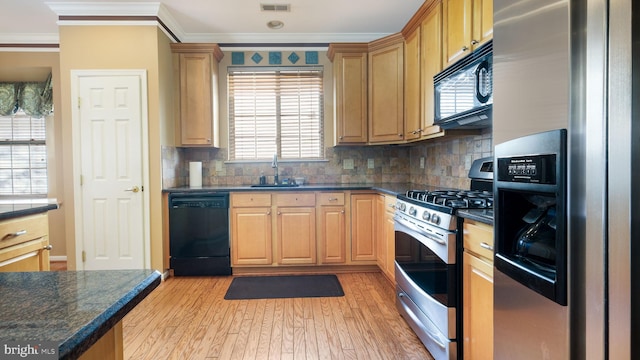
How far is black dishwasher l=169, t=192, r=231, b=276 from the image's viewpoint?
11.3ft

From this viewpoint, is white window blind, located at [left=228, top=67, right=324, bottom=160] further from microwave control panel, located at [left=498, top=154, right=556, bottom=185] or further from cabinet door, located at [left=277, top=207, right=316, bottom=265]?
microwave control panel, located at [left=498, top=154, right=556, bottom=185]

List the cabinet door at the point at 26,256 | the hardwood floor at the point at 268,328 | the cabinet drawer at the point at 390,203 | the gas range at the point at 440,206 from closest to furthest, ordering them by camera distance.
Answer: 1. the cabinet door at the point at 26,256
2. the gas range at the point at 440,206
3. the hardwood floor at the point at 268,328
4. the cabinet drawer at the point at 390,203

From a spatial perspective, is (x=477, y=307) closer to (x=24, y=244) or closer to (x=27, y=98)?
(x=24, y=244)

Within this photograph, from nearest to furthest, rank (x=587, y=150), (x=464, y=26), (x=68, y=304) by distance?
1. (x=68, y=304)
2. (x=587, y=150)
3. (x=464, y=26)

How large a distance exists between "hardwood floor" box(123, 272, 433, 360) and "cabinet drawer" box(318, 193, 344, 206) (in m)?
0.89

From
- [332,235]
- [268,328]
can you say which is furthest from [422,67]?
[268,328]

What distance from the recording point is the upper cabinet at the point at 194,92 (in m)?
3.68

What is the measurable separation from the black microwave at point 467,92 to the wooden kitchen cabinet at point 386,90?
3.11 feet

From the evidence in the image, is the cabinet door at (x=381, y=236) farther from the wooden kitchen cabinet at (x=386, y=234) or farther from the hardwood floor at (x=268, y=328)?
the hardwood floor at (x=268, y=328)

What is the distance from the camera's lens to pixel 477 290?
159cm

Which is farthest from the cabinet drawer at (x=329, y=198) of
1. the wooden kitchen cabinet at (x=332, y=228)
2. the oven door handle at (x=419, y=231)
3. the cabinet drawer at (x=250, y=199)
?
the oven door handle at (x=419, y=231)

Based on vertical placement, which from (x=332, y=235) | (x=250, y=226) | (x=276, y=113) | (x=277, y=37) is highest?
(x=277, y=37)

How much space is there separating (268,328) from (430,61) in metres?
2.40

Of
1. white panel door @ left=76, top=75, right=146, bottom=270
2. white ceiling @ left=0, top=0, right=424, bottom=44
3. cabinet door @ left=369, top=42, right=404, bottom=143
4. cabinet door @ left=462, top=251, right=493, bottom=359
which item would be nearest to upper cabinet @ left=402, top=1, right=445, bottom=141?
cabinet door @ left=369, top=42, right=404, bottom=143
